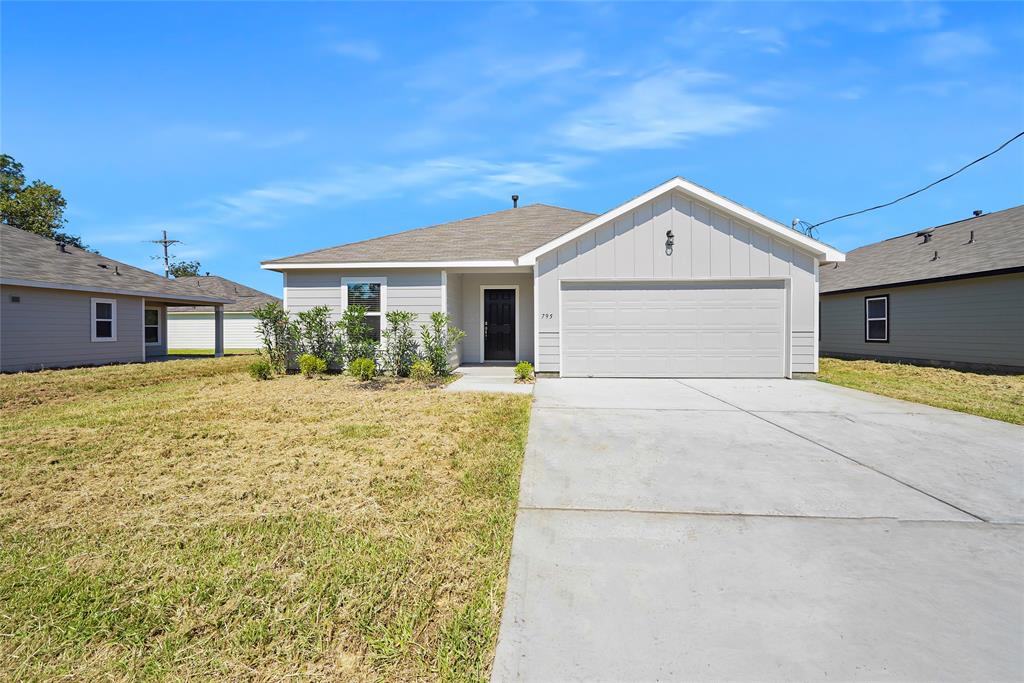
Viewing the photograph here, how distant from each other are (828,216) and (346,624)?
1157 inches

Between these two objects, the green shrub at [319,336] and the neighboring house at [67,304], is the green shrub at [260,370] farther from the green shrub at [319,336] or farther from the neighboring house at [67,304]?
the neighboring house at [67,304]

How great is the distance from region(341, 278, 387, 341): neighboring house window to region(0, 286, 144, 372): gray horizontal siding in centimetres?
944

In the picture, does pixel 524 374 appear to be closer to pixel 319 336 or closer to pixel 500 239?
pixel 500 239

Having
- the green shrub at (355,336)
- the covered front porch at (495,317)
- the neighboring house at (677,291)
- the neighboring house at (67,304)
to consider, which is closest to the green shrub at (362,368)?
the green shrub at (355,336)

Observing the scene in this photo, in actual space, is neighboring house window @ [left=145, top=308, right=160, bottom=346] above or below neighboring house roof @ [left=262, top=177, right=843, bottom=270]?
below

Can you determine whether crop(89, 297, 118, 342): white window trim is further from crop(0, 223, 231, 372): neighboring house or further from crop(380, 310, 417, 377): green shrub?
crop(380, 310, 417, 377): green shrub

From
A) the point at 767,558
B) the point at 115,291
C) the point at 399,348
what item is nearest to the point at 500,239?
the point at 399,348

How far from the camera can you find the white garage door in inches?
404

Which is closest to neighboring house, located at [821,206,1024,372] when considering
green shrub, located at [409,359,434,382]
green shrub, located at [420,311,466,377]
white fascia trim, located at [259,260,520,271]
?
white fascia trim, located at [259,260,520,271]

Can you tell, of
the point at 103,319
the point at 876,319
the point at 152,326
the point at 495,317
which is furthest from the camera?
the point at 152,326

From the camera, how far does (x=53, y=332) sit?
13.4m

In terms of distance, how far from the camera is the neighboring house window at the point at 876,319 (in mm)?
14844

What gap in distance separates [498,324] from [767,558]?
1140 centimetres

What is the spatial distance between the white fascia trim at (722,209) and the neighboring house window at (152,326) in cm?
1827
